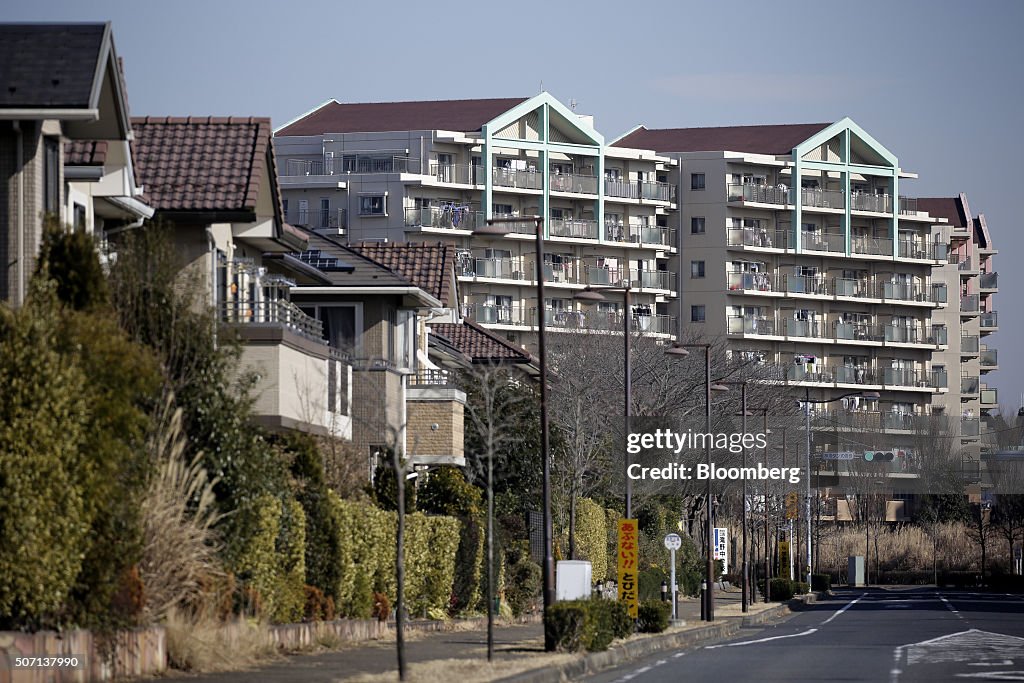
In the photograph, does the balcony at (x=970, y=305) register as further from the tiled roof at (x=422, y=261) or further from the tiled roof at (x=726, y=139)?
the tiled roof at (x=422, y=261)

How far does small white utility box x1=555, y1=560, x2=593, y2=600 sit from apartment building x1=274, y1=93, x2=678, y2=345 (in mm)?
61573

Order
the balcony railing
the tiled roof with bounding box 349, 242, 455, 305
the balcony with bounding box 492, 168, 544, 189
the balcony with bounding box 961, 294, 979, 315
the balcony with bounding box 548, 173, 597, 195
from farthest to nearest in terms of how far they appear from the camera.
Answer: the balcony with bounding box 961, 294, 979, 315
the balcony with bounding box 548, 173, 597, 195
the balcony with bounding box 492, 168, 544, 189
the tiled roof with bounding box 349, 242, 455, 305
the balcony railing

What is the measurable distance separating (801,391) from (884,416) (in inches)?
357

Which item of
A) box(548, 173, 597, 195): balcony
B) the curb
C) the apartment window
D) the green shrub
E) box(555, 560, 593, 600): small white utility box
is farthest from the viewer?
box(548, 173, 597, 195): balcony

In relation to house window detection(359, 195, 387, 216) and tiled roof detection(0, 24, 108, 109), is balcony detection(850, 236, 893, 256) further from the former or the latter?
tiled roof detection(0, 24, 108, 109)

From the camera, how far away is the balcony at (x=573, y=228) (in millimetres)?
105500

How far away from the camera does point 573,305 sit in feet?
345

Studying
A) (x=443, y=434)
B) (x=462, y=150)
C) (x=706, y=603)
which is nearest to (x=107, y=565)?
(x=443, y=434)

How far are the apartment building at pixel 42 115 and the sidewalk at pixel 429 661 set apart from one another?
251 inches

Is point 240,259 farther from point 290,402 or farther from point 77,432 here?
point 77,432

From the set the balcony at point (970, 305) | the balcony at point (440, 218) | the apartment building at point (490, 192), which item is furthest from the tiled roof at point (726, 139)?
the balcony at point (970, 305)

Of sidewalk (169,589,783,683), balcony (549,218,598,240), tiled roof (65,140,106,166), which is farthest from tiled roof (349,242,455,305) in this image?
balcony (549,218,598,240)

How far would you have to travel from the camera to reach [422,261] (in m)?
51.3

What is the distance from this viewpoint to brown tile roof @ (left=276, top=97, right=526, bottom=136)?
10525cm
